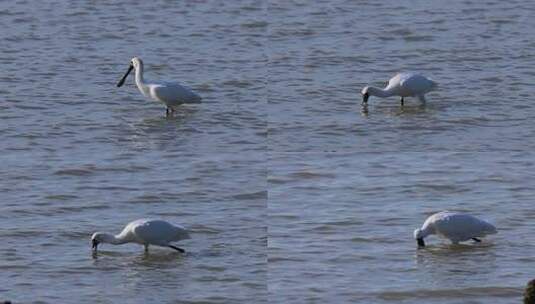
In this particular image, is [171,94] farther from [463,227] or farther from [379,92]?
[463,227]

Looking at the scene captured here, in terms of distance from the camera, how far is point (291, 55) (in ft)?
65.0

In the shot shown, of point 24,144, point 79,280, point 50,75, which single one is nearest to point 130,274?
point 79,280

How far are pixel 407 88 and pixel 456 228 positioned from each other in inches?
167

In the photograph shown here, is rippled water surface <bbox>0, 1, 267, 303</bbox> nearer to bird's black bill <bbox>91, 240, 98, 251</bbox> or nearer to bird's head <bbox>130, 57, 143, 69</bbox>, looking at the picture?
bird's black bill <bbox>91, 240, 98, 251</bbox>

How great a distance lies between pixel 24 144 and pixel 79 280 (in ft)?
12.5

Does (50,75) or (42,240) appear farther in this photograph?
(50,75)

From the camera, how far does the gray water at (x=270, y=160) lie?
12148mm

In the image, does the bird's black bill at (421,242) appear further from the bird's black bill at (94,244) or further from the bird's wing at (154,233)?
the bird's black bill at (94,244)

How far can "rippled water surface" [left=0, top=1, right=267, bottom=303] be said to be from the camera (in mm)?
12172

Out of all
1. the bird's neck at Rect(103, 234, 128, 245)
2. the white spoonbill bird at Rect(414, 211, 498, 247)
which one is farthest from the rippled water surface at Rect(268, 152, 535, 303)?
the bird's neck at Rect(103, 234, 128, 245)

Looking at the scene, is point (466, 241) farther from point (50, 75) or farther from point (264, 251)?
point (50, 75)

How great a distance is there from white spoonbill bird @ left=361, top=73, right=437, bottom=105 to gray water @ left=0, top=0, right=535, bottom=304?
16 cm

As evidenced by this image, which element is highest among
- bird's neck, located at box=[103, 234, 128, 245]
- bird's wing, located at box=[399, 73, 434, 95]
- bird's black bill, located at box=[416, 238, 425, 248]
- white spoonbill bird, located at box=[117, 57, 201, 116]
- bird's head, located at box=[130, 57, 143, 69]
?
bird's head, located at box=[130, 57, 143, 69]

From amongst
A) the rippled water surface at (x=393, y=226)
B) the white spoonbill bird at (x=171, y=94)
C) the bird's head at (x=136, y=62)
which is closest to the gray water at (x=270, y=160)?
the rippled water surface at (x=393, y=226)
